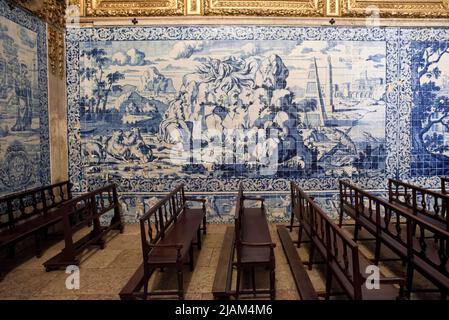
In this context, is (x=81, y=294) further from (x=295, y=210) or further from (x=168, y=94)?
(x=168, y=94)

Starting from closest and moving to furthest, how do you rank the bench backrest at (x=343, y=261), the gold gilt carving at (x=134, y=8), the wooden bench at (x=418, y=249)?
1. the bench backrest at (x=343, y=261)
2. the wooden bench at (x=418, y=249)
3. the gold gilt carving at (x=134, y=8)

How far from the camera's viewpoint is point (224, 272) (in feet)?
13.3

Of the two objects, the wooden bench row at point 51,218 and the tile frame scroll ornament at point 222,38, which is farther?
the tile frame scroll ornament at point 222,38

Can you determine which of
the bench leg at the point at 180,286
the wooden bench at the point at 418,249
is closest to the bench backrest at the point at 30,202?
the bench leg at the point at 180,286

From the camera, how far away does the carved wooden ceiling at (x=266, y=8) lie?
6.52m

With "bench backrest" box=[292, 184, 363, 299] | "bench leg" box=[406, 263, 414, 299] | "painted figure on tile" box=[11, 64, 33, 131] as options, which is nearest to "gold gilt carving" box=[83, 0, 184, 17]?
"painted figure on tile" box=[11, 64, 33, 131]

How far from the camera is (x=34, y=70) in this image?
5.76 m

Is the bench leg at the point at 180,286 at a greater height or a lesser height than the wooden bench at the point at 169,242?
lesser

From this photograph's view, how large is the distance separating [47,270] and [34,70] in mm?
3626

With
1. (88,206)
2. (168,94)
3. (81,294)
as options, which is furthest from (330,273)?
(168,94)

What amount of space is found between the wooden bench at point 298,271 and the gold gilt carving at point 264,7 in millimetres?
4525

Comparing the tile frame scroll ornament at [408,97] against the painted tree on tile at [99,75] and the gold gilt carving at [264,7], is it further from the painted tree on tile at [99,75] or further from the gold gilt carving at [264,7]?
the painted tree on tile at [99,75]

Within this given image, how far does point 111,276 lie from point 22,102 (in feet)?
11.4

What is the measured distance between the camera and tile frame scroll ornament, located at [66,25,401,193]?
6.54 meters
